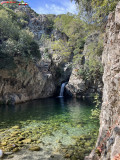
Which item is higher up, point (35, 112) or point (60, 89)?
point (60, 89)

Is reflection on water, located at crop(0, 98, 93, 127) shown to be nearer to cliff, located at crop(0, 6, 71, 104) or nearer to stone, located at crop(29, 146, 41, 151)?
stone, located at crop(29, 146, 41, 151)

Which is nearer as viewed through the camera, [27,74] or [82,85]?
[27,74]

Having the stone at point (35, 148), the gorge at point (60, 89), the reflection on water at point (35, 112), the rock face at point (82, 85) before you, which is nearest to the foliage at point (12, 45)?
the gorge at point (60, 89)

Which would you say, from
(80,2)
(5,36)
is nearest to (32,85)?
(5,36)

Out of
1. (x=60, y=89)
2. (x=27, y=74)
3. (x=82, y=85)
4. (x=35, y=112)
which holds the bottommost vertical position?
(x=35, y=112)

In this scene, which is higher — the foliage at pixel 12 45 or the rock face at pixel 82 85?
the foliage at pixel 12 45

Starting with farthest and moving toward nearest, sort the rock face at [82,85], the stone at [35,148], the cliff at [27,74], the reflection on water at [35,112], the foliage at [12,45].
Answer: the rock face at [82,85], the cliff at [27,74], the foliage at [12,45], the reflection on water at [35,112], the stone at [35,148]

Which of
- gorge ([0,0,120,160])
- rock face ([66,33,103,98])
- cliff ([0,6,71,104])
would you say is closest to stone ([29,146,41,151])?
gorge ([0,0,120,160])

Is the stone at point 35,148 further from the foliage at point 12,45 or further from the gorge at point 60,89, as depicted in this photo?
the foliage at point 12,45

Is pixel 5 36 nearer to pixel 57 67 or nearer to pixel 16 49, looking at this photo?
pixel 16 49

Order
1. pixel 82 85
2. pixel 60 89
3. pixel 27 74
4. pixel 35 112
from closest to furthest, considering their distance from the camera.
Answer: pixel 35 112 < pixel 27 74 < pixel 82 85 < pixel 60 89

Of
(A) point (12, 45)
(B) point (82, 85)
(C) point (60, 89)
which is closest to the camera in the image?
(A) point (12, 45)

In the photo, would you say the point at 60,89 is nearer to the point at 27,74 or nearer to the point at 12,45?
the point at 27,74

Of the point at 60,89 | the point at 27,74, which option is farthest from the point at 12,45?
the point at 60,89
